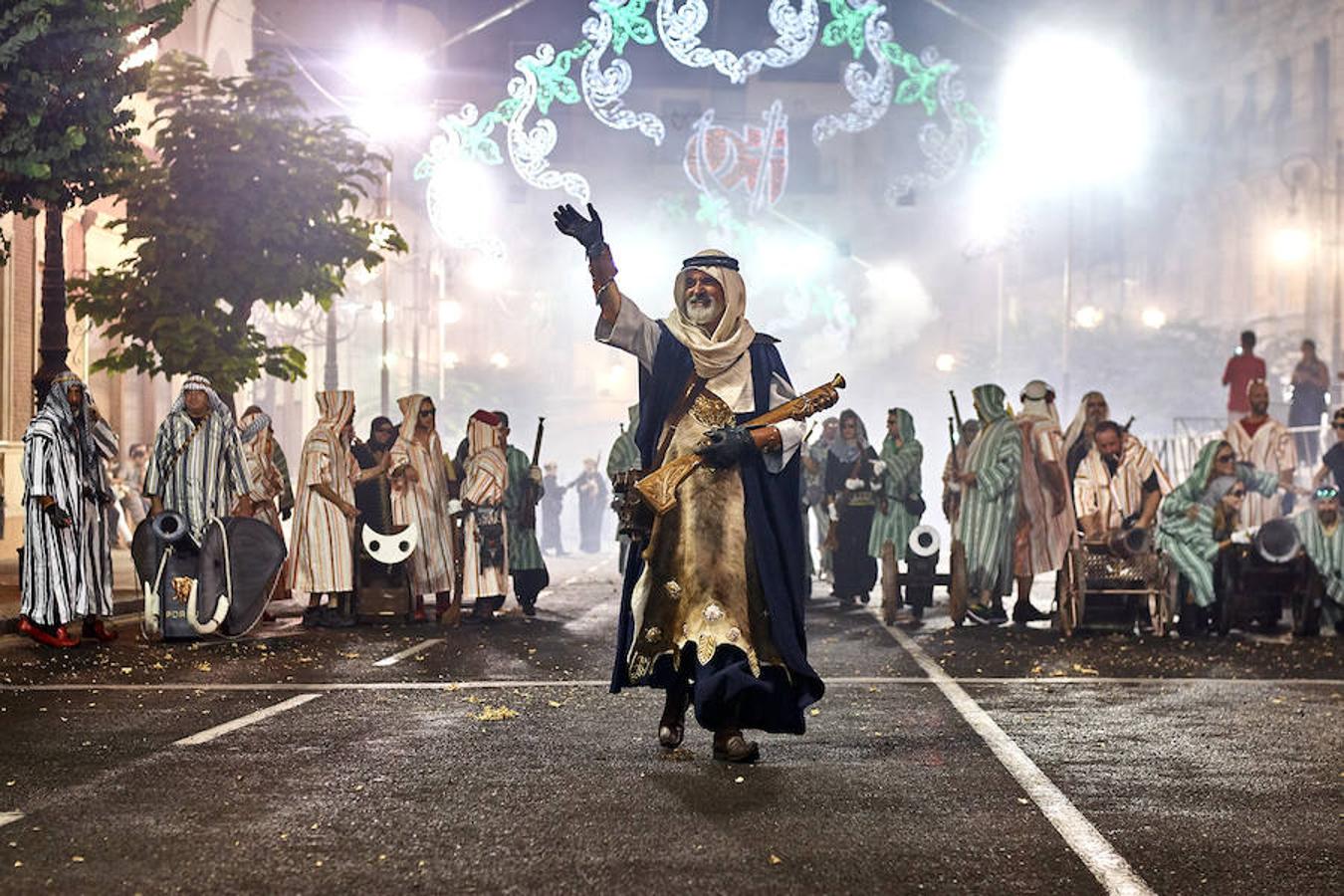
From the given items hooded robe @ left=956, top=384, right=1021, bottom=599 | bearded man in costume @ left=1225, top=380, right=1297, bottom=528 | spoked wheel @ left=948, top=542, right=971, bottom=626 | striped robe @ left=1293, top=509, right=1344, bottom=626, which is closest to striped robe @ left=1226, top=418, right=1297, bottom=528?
bearded man in costume @ left=1225, top=380, right=1297, bottom=528

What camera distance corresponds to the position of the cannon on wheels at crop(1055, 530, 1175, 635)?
1534cm

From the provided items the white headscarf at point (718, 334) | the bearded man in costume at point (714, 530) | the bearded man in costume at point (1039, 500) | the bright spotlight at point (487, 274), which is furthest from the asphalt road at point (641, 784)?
the bright spotlight at point (487, 274)

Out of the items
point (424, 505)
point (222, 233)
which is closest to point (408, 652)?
point (424, 505)

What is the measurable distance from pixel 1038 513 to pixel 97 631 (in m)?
7.99

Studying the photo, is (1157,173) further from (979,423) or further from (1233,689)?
(1233,689)

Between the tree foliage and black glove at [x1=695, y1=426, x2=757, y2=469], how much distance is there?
881cm

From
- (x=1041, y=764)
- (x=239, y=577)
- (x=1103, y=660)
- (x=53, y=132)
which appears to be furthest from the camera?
(x=53, y=132)

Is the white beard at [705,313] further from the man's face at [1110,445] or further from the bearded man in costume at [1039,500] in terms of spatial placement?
the bearded man in costume at [1039,500]

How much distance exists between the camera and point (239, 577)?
1490cm

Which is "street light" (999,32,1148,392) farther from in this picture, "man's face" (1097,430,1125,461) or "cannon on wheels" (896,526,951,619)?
"man's face" (1097,430,1125,461)

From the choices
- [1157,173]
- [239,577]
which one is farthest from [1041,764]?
[1157,173]

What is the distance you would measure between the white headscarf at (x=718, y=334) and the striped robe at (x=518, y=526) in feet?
35.8

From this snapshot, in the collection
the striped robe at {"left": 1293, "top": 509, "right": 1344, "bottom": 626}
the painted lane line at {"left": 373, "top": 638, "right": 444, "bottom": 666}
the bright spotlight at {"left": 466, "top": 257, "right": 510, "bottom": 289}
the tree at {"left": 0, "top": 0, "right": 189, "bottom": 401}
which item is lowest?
the painted lane line at {"left": 373, "top": 638, "right": 444, "bottom": 666}

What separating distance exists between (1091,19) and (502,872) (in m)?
71.3
